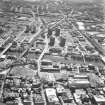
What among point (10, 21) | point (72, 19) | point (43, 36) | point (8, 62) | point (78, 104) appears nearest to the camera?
point (78, 104)

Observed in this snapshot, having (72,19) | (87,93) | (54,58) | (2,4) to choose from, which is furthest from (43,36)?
(2,4)

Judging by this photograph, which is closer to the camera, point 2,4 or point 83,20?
point 83,20

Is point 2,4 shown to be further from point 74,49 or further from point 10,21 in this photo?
point 74,49

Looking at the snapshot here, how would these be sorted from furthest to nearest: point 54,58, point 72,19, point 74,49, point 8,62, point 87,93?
point 72,19, point 74,49, point 54,58, point 8,62, point 87,93

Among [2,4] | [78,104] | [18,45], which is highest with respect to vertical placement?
[2,4]

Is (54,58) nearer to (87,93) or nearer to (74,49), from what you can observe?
(74,49)

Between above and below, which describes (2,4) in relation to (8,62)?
above
